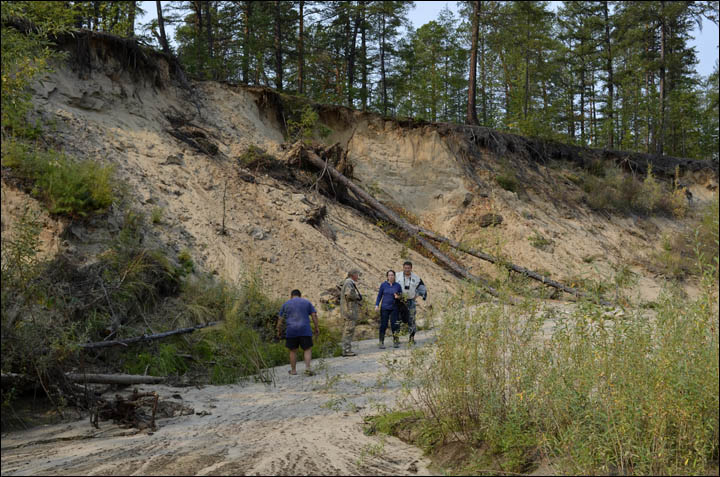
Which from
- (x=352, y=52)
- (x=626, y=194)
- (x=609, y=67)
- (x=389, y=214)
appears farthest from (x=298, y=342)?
(x=609, y=67)

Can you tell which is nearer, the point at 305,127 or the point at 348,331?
the point at 348,331

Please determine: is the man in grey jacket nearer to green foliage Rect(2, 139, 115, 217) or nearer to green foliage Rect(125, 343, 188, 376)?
green foliage Rect(125, 343, 188, 376)

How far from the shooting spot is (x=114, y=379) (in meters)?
7.23

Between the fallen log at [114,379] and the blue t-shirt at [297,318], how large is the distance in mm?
2249

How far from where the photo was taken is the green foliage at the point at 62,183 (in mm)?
10617

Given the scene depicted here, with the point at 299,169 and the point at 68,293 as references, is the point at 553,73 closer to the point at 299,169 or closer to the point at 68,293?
the point at 299,169

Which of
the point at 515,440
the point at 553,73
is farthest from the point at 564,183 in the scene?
the point at 515,440

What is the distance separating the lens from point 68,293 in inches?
341

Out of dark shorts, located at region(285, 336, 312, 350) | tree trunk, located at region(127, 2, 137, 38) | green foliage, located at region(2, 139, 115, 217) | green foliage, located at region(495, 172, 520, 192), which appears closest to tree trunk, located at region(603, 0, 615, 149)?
green foliage, located at region(495, 172, 520, 192)

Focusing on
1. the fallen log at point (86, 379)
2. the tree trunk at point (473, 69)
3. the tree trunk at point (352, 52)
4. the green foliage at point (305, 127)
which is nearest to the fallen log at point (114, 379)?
the fallen log at point (86, 379)

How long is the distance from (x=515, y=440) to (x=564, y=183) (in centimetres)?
2079

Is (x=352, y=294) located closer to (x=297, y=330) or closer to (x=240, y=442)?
(x=297, y=330)

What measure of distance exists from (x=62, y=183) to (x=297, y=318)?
236 inches

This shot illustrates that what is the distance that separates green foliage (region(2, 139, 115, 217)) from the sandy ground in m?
5.07
